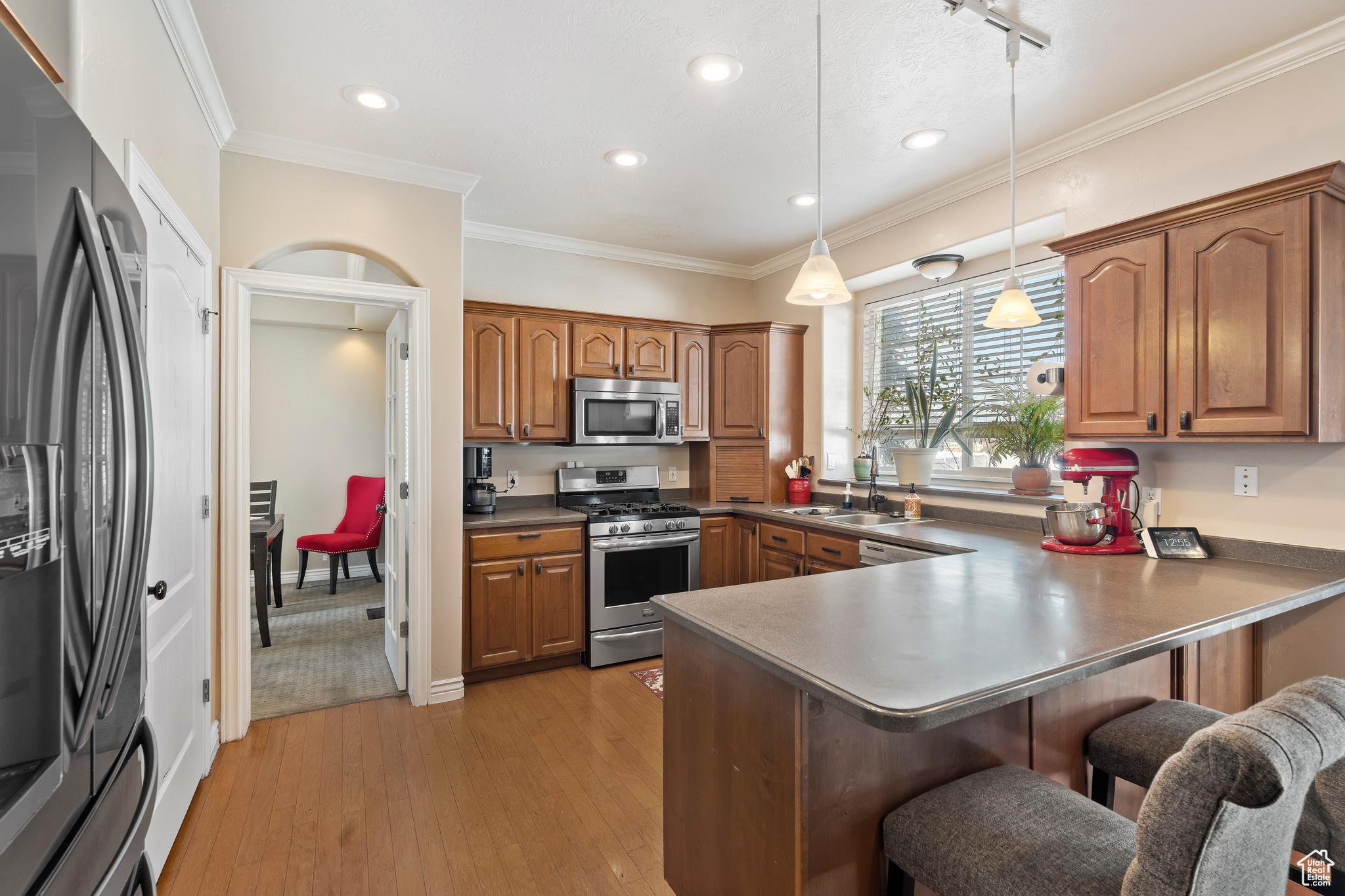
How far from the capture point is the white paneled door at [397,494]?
10.9 feet

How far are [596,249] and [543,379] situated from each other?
105 centimetres

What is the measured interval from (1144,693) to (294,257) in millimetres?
5022

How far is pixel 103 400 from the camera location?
0.88 metres

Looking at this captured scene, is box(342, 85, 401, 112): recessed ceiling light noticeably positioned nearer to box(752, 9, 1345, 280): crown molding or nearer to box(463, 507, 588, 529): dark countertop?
box(463, 507, 588, 529): dark countertop

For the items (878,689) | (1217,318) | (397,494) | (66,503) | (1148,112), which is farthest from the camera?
(397,494)

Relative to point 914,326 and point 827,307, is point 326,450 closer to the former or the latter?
point 827,307

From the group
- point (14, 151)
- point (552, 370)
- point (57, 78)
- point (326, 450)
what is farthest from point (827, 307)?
point (326, 450)

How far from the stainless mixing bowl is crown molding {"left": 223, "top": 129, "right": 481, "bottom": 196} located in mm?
3056

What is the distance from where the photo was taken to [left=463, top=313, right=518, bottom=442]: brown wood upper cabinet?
3.69 meters

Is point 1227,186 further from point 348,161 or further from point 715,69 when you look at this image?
point 348,161

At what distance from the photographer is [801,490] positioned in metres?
4.32

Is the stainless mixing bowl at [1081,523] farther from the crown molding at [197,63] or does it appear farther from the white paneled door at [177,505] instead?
the crown molding at [197,63]

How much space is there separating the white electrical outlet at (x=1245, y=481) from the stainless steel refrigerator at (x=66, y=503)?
123 inches

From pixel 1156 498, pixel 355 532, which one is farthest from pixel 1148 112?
pixel 355 532
